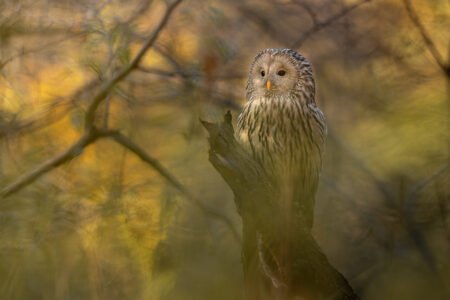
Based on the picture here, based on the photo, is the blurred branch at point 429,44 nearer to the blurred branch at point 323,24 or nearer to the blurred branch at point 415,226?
the blurred branch at point 323,24

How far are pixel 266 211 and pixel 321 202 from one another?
2.31 meters

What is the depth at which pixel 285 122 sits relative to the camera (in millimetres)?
4688

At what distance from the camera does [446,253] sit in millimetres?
5414

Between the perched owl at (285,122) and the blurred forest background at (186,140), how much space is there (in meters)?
0.28

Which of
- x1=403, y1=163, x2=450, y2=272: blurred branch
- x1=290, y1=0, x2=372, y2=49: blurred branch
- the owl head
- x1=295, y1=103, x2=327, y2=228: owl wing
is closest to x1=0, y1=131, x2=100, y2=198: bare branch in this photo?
the owl head

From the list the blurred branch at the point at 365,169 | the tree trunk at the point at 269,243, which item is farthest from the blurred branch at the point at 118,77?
the blurred branch at the point at 365,169

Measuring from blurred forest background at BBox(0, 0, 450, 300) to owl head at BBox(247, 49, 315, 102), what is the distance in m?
0.27

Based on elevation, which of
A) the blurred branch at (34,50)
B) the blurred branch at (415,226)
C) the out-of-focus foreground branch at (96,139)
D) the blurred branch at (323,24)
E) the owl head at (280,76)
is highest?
the blurred branch at (323,24)

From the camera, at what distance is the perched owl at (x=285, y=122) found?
15.1ft

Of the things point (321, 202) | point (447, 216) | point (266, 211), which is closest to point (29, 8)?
point (266, 211)

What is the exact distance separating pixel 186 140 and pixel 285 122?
71 centimetres

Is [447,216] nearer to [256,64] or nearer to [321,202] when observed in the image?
[321,202]

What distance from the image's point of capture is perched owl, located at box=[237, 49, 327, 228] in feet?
15.1

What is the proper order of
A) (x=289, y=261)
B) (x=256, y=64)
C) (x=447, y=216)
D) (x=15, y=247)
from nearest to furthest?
(x=289, y=261) → (x=15, y=247) → (x=256, y=64) → (x=447, y=216)
